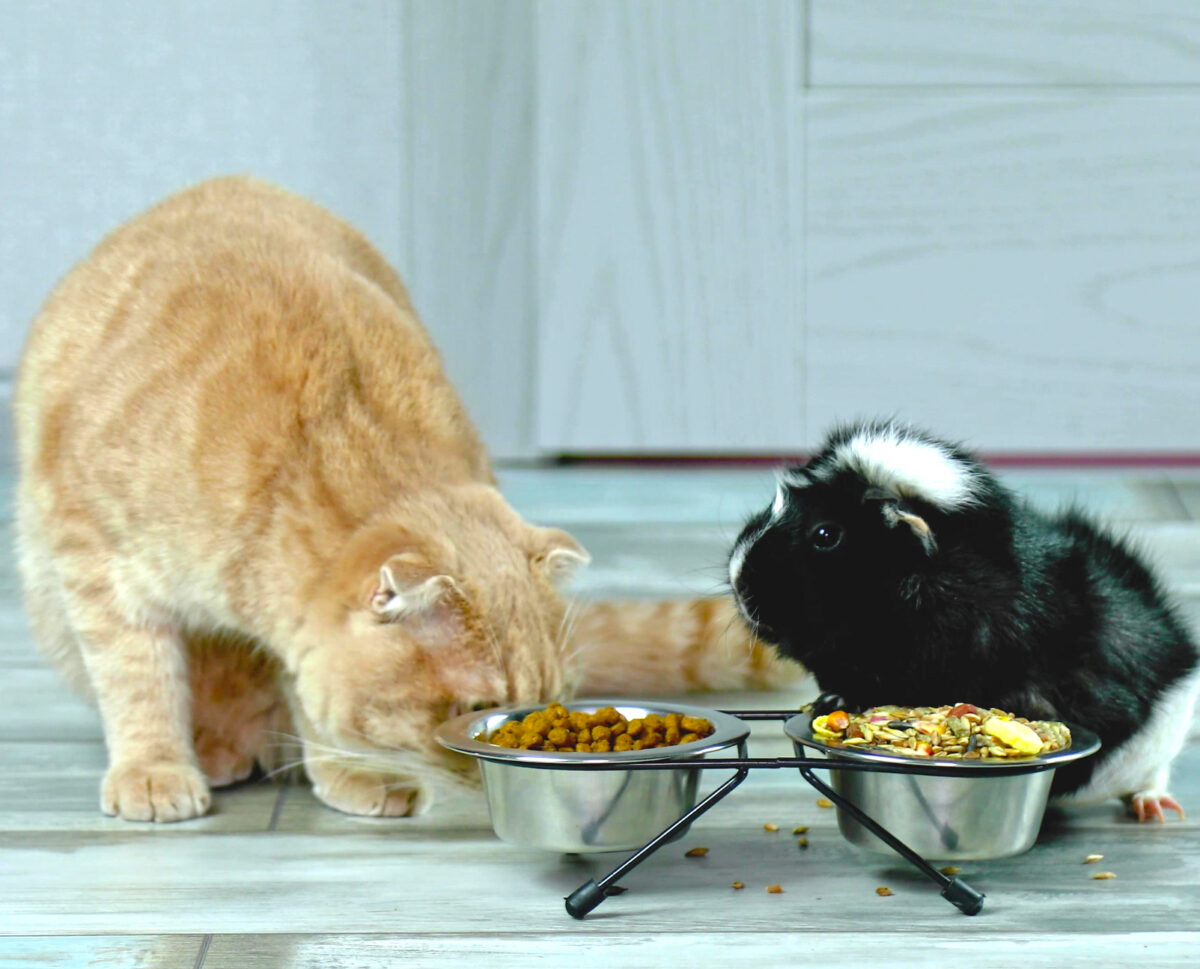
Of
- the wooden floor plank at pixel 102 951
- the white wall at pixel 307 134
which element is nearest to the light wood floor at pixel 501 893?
the wooden floor plank at pixel 102 951

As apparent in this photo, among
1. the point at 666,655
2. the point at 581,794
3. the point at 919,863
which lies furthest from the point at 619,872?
the point at 666,655

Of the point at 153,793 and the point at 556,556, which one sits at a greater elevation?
the point at 556,556

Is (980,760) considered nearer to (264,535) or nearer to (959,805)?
(959,805)

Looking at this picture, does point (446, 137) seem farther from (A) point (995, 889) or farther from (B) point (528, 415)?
(A) point (995, 889)

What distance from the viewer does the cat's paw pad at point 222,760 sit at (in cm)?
170

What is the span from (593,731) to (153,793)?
0.52 meters

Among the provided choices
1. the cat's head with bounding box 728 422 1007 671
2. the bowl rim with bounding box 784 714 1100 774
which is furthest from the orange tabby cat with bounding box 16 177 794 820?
the bowl rim with bounding box 784 714 1100 774

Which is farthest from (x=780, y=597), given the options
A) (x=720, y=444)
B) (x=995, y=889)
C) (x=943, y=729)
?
(x=720, y=444)

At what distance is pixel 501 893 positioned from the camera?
Result: 52.2 inches

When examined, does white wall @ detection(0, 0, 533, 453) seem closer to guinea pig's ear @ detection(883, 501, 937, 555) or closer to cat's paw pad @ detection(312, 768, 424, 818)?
cat's paw pad @ detection(312, 768, 424, 818)

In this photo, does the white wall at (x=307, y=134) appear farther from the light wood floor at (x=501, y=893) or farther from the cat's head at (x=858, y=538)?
the cat's head at (x=858, y=538)

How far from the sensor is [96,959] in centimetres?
118

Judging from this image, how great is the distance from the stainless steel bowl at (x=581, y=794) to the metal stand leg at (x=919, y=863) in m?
0.10

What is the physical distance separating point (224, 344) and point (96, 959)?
69cm
